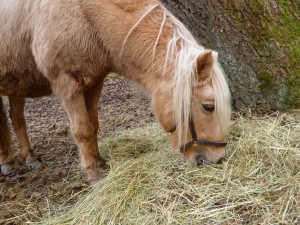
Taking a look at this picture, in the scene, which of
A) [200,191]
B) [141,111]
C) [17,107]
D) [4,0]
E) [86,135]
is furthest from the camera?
[141,111]

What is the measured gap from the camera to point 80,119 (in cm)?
395

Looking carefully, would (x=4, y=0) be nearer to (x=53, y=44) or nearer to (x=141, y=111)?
(x=53, y=44)

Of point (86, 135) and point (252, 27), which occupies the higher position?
point (252, 27)

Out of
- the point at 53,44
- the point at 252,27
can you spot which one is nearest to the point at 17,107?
the point at 53,44

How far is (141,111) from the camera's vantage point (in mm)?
6395

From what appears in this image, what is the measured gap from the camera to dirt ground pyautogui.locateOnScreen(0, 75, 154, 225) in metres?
3.85

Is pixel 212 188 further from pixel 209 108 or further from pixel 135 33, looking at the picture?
pixel 135 33

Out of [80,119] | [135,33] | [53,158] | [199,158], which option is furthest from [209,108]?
[53,158]

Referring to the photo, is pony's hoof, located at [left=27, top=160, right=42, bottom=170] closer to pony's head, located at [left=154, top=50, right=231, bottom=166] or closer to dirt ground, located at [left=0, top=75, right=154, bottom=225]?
dirt ground, located at [left=0, top=75, right=154, bottom=225]

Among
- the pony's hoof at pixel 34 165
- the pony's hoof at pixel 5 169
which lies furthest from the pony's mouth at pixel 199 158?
the pony's hoof at pixel 5 169

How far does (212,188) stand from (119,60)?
1376 millimetres

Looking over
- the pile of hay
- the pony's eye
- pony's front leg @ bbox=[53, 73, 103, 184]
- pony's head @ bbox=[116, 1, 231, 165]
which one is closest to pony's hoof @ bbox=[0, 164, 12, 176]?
pony's front leg @ bbox=[53, 73, 103, 184]

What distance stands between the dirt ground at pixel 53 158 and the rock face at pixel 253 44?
3.30ft

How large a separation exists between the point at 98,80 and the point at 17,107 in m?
1.66
